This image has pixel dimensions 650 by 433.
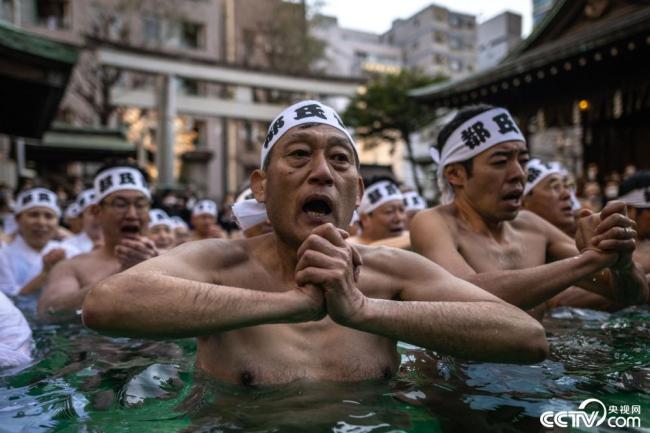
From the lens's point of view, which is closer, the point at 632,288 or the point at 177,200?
the point at 632,288

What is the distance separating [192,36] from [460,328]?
37196 mm

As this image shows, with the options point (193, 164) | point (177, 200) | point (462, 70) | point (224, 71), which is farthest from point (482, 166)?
point (462, 70)

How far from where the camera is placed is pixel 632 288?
3.38 m

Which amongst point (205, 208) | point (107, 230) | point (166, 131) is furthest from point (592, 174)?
point (166, 131)

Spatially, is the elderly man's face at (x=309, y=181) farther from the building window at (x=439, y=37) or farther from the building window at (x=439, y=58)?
the building window at (x=439, y=58)

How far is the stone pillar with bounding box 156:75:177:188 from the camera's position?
67.2 ft

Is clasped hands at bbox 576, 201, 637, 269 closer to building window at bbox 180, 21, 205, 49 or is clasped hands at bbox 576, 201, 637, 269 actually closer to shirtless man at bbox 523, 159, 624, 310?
shirtless man at bbox 523, 159, 624, 310

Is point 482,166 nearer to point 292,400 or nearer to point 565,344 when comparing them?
point 565,344

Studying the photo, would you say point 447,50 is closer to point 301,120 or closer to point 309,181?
point 301,120

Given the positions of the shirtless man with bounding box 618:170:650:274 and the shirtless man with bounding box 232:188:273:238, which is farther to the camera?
the shirtless man with bounding box 618:170:650:274

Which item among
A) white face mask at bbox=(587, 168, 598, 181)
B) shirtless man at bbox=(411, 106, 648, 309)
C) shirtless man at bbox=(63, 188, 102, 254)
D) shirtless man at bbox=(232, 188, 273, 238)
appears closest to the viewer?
shirtless man at bbox=(411, 106, 648, 309)

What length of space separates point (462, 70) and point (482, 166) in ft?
135

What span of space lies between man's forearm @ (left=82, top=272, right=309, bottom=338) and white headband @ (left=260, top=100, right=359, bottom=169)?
0.96 meters

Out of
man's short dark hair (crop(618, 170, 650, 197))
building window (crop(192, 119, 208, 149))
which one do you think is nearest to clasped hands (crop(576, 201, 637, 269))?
man's short dark hair (crop(618, 170, 650, 197))
